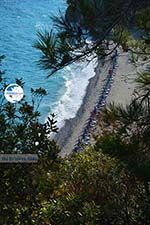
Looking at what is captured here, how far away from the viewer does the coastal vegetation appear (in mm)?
2891

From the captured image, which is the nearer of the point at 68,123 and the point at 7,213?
the point at 7,213

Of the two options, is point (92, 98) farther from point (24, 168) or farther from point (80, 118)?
point (24, 168)

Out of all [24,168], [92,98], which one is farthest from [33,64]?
[24,168]

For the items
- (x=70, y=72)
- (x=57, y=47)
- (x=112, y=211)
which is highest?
(x=70, y=72)

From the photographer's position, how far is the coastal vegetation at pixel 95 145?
2891mm

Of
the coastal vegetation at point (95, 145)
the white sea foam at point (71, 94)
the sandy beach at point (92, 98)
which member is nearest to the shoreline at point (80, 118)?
the sandy beach at point (92, 98)

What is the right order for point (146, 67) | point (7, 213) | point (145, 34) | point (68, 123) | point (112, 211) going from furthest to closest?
point (68, 123)
point (146, 67)
point (145, 34)
point (112, 211)
point (7, 213)

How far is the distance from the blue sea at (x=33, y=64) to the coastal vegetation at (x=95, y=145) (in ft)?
25.3

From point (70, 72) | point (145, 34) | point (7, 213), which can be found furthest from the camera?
point (70, 72)

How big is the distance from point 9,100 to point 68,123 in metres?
11.8

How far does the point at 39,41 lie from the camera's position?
3283 mm

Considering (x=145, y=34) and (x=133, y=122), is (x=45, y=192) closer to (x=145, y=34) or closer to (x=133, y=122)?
(x=133, y=122)

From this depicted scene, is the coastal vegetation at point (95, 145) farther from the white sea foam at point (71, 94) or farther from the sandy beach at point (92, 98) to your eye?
the white sea foam at point (71, 94)

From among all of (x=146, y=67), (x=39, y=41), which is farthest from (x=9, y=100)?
(x=146, y=67)
